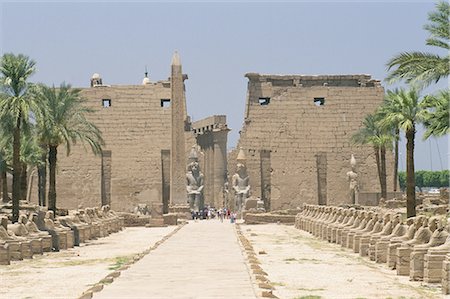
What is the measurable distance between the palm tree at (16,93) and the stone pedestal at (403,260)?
11902mm

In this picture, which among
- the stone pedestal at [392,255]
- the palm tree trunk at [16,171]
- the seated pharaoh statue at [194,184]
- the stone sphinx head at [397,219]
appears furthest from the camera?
the seated pharaoh statue at [194,184]

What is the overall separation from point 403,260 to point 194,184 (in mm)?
30279

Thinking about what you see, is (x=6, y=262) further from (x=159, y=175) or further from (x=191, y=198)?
(x=159, y=175)

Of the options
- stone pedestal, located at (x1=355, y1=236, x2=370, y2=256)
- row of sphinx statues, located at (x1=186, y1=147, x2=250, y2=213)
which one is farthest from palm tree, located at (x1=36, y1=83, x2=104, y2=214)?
row of sphinx statues, located at (x1=186, y1=147, x2=250, y2=213)

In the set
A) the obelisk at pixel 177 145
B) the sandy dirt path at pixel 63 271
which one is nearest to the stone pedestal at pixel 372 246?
the sandy dirt path at pixel 63 271

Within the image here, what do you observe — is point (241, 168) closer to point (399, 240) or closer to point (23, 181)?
point (23, 181)

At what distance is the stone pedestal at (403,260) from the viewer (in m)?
16.5

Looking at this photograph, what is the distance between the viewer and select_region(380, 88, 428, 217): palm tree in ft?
89.9

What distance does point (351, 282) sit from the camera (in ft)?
49.7

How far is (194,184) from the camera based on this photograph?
4650cm

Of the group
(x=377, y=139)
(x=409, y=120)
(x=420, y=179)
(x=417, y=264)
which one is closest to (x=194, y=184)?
(x=377, y=139)

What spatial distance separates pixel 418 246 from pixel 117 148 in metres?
37.2

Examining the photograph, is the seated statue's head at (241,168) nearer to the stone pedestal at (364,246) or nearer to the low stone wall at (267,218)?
the low stone wall at (267,218)

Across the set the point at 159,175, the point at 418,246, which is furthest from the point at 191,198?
the point at 418,246
